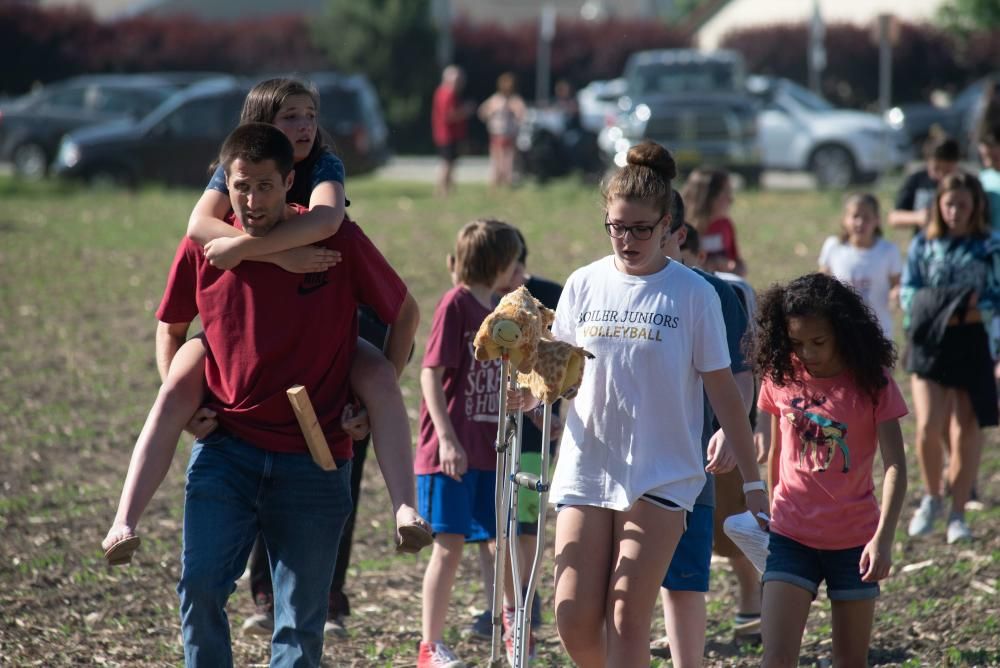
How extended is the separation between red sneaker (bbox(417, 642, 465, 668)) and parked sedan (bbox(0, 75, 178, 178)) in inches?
916

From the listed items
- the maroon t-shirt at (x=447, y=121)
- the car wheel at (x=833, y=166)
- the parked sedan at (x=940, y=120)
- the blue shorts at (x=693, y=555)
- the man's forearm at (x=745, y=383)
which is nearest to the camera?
the blue shorts at (x=693, y=555)

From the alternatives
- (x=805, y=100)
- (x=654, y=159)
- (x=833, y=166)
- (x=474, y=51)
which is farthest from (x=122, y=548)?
(x=474, y=51)

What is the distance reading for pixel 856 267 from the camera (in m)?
8.21

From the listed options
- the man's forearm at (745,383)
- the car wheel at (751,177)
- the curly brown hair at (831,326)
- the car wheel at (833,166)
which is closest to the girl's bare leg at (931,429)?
the man's forearm at (745,383)

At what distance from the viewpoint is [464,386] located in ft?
18.9

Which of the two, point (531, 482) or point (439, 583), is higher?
point (531, 482)

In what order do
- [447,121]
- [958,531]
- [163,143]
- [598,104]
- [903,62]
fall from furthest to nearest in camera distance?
[903,62]
[598,104]
[163,143]
[447,121]
[958,531]

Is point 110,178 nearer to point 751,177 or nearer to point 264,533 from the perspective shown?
point 751,177

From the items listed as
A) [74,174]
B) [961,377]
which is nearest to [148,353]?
[961,377]

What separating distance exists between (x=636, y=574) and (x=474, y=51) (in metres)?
43.2

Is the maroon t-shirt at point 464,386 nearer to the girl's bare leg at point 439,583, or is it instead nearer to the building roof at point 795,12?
the girl's bare leg at point 439,583

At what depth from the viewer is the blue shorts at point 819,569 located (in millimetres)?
4504

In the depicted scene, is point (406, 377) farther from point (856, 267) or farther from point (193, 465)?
point (193, 465)

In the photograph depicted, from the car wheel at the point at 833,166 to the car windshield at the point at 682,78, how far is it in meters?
2.13
